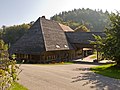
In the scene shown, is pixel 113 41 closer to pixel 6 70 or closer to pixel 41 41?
pixel 41 41

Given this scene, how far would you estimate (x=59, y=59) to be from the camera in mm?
47031

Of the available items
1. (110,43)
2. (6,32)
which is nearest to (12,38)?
(6,32)

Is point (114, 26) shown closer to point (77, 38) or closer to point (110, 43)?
point (110, 43)

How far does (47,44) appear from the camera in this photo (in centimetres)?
4322

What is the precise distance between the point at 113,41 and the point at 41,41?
1624 centimetres

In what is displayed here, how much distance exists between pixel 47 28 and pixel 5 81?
40.3 metres

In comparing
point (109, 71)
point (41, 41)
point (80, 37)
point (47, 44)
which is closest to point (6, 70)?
point (109, 71)

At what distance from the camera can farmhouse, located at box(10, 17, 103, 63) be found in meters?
42.6

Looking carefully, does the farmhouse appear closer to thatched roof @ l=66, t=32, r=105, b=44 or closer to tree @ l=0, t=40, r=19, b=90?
thatched roof @ l=66, t=32, r=105, b=44

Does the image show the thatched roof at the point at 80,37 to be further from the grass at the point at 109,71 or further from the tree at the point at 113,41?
the grass at the point at 109,71

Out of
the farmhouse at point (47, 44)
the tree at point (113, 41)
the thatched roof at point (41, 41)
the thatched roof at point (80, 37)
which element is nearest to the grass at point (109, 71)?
the tree at point (113, 41)

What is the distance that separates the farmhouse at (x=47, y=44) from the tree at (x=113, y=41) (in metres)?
13.0

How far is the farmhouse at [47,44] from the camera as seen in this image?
4262 cm

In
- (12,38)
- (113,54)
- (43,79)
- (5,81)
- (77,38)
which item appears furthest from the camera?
(12,38)
